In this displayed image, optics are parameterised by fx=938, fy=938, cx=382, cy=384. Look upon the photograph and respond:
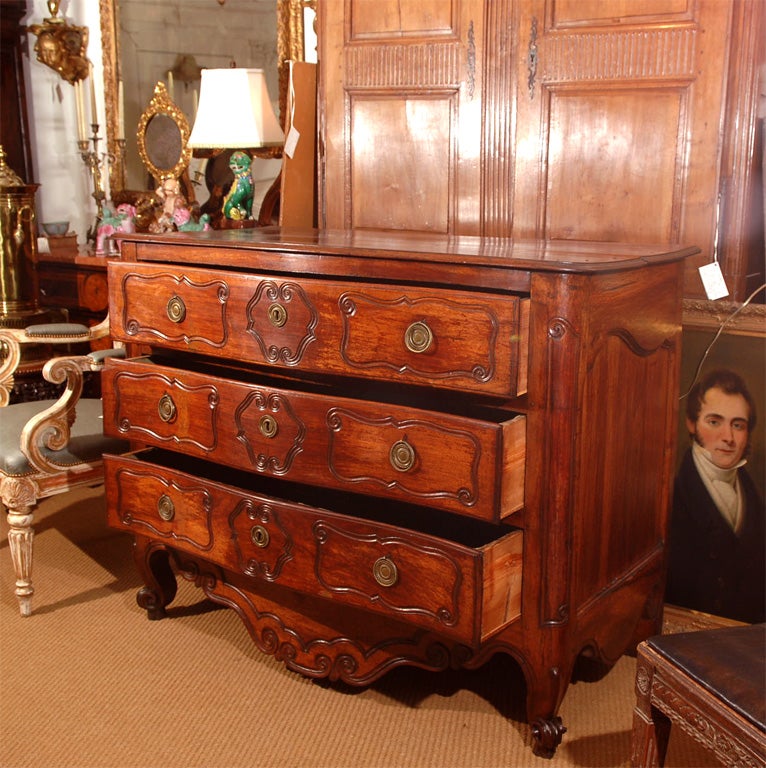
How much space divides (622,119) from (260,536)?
53.9 inches

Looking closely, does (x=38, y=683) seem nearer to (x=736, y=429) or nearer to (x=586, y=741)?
(x=586, y=741)

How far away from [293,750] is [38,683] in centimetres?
72

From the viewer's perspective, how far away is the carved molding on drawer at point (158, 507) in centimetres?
226

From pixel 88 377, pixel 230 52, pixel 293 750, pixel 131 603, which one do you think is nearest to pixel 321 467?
pixel 293 750

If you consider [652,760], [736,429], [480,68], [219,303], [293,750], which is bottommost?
[293,750]

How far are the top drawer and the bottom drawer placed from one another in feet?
1.06

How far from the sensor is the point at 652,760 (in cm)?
159

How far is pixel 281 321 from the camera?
80.4 inches

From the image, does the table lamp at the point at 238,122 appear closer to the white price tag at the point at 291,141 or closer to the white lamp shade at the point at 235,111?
the white lamp shade at the point at 235,111

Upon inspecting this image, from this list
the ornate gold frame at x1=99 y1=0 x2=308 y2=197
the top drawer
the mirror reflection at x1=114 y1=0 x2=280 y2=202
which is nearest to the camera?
the top drawer

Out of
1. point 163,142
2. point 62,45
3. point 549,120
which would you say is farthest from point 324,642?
point 62,45

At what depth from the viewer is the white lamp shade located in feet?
9.95

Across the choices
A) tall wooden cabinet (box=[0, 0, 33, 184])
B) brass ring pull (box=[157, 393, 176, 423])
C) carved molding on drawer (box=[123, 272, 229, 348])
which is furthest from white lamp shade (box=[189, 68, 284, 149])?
tall wooden cabinet (box=[0, 0, 33, 184])

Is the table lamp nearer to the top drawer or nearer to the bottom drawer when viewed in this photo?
the top drawer
